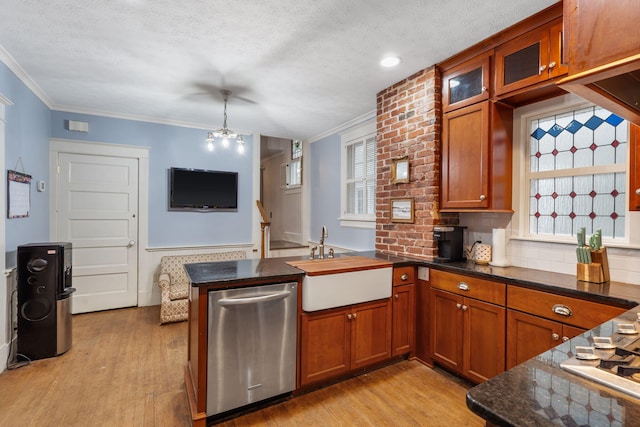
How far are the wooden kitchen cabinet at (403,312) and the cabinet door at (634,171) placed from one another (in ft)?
5.02

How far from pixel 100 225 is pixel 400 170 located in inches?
153

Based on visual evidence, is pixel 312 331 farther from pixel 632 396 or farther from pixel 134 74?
pixel 134 74

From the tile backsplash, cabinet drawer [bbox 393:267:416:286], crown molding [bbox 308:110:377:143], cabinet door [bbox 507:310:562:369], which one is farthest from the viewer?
crown molding [bbox 308:110:377:143]

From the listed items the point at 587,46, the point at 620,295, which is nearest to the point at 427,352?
the point at 620,295

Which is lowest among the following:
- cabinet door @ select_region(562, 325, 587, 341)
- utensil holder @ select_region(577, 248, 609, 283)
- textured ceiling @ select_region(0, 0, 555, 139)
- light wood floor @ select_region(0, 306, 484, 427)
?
light wood floor @ select_region(0, 306, 484, 427)

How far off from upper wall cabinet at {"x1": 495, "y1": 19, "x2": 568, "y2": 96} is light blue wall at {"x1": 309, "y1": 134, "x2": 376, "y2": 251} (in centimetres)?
244

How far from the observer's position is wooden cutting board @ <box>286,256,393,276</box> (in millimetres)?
2344

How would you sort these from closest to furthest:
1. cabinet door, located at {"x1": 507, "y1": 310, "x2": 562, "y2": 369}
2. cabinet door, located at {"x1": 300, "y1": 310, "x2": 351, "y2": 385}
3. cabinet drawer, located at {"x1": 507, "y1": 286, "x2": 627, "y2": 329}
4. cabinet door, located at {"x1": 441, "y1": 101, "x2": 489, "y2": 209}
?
1. cabinet drawer, located at {"x1": 507, "y1": 286, "x2": 627, "y2": 329}
2. cabinet door, located at {"x1": 507, "y1": 310, "x2": 562, "y2": 369}
3. cabinet door, located at {"x1": 300, "y1": 310, "x2": 351, "y2": 385}
4. cabinet door, located at {"x1": 441, "y1": 101, "x2": 489, "y2": 209}

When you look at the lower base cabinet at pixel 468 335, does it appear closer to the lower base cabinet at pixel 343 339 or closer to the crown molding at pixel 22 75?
the lower base cabinet at pixel 343 339

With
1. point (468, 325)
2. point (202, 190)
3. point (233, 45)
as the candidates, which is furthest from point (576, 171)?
point (202, 190)

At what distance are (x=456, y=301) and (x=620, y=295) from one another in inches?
39.4

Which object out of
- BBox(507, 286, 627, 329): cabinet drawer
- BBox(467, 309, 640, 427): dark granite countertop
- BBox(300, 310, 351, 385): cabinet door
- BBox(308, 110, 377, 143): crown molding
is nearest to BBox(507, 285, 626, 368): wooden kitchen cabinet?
BBox(507, 286, 627, 329): cabinet drawer

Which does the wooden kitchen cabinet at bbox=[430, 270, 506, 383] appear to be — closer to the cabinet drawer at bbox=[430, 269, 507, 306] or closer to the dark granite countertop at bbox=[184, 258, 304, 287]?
the cabinet drawer at bbox=[430, 269, 507, 306]

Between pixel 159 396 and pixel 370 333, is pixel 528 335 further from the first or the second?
pixel 159 396
